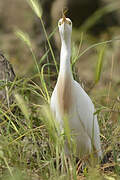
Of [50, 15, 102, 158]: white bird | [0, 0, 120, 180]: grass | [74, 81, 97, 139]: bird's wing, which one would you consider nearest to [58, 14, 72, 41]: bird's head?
[50, 15, 102, 158]: white bird

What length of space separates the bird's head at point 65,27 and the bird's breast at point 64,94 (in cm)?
24

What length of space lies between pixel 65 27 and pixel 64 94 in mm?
401

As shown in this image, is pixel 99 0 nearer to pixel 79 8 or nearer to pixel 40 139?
pixel 79 8

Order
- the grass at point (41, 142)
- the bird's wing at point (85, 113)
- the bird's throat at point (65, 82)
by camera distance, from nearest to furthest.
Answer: the grass at point (41, 142), the bird's throat at point (65, 82), the bird's wing at point (85, 113)

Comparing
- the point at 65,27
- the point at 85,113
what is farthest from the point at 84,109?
the point at 65,27

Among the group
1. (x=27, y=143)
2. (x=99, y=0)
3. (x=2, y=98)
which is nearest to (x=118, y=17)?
(x=99, y=0)

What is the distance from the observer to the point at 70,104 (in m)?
2.97

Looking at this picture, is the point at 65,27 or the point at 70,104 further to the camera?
the point at 70,104

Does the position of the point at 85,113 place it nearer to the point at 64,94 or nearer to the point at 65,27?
the point at 64,94

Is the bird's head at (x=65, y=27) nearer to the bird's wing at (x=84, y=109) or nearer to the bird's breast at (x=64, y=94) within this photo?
the bird's breast at (x=64, y=94)

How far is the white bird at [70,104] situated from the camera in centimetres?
286

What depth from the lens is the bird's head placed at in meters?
2.74

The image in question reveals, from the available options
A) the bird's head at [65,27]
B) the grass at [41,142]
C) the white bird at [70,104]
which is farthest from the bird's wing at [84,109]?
the bird's head at [65,27]

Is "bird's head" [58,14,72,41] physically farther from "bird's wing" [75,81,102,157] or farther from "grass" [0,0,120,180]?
"bird's wing" [75,81,102,157]
